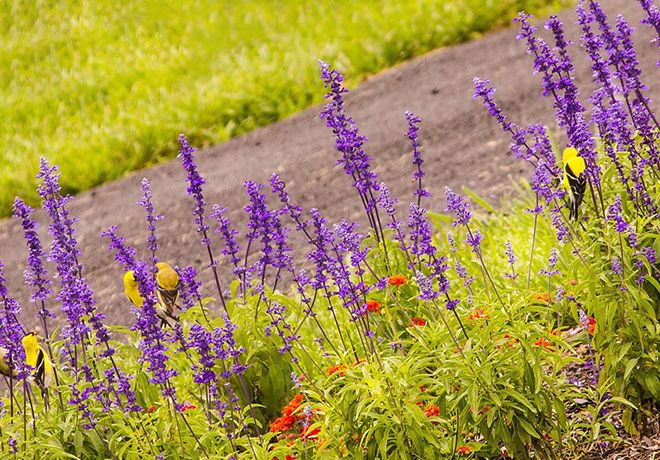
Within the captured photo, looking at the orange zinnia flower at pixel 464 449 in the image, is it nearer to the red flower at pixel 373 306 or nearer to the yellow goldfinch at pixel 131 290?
the red flower at pixel 373 306

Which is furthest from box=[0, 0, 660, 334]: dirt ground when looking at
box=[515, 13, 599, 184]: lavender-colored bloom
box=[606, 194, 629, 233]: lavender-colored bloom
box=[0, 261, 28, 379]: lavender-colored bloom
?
box=[606, 194, 629, 233]: lavender-colored bloom

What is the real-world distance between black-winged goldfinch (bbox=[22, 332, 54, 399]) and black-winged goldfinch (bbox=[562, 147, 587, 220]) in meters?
1.91

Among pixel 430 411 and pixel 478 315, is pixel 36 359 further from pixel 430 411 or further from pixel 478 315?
pixel 478 315

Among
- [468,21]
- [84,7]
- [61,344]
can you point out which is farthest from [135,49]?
[61,344]

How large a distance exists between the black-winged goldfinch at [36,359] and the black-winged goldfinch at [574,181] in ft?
6.27

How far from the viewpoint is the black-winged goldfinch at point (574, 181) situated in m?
3.84

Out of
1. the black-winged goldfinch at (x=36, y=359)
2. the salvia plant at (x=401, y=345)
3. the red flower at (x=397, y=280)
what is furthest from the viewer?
the red flower at (x=397, y=280)

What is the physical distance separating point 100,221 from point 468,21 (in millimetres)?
4186

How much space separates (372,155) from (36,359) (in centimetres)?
483

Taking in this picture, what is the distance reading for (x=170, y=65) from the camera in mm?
11430

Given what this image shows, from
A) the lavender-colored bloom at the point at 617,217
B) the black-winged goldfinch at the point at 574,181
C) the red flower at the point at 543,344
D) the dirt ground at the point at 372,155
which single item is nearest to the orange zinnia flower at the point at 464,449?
the red flower at the point at 543,344

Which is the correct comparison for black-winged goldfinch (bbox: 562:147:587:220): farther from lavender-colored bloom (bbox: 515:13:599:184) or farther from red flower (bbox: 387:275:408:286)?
red flower (bbox: 387:275:408:286)

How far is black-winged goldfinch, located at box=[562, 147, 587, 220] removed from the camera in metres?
3.84

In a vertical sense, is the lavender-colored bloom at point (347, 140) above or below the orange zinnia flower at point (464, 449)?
above
